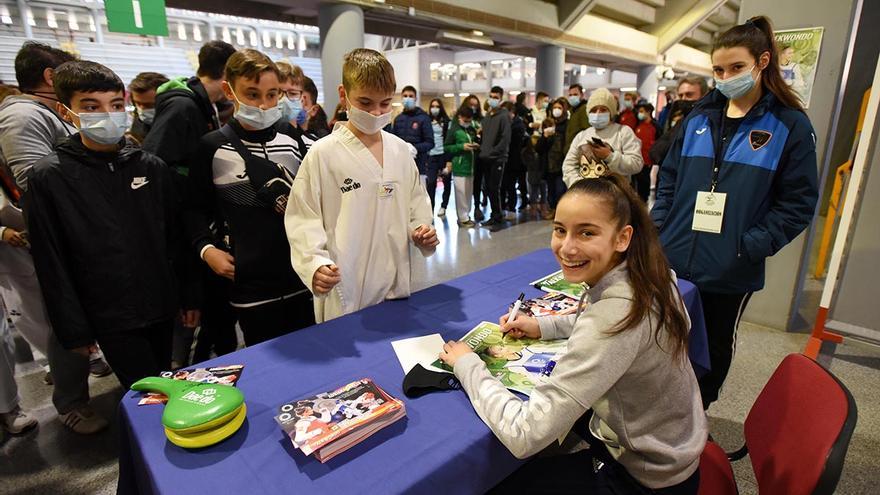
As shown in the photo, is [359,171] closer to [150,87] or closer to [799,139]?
[799,139]

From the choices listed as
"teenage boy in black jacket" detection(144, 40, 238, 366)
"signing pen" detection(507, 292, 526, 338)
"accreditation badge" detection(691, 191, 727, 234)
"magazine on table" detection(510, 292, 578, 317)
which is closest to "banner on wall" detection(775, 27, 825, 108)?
"accreditation badge" detection(691, 191, 727, 234)

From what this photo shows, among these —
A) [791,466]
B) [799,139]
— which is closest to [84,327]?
[791,466]

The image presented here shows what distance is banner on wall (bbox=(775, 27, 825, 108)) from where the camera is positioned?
2795mm

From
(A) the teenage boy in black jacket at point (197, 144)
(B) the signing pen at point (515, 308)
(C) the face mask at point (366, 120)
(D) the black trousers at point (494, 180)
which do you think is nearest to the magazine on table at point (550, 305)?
(B) the signing pen at point (515, 308)

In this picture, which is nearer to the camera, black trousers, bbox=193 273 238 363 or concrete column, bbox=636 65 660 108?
black trousers, bbox=193 273 238 363

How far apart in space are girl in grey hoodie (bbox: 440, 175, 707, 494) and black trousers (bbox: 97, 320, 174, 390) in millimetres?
1352

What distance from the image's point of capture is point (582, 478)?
113 cm

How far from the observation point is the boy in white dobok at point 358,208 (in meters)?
1.46

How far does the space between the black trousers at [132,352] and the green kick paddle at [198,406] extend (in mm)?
825

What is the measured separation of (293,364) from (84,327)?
0.93 meters

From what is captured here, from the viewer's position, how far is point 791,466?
98 centimetres

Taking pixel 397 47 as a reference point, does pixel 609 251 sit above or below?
below

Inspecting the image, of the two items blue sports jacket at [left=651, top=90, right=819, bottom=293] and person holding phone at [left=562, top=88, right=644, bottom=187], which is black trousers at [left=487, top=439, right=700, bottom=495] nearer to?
blue sports jacket at [left=651, top=90, right=819, bottom=293]

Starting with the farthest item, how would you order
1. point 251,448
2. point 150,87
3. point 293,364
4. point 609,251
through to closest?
point 150,87, point 293,364, point 609,251, point 251,448
